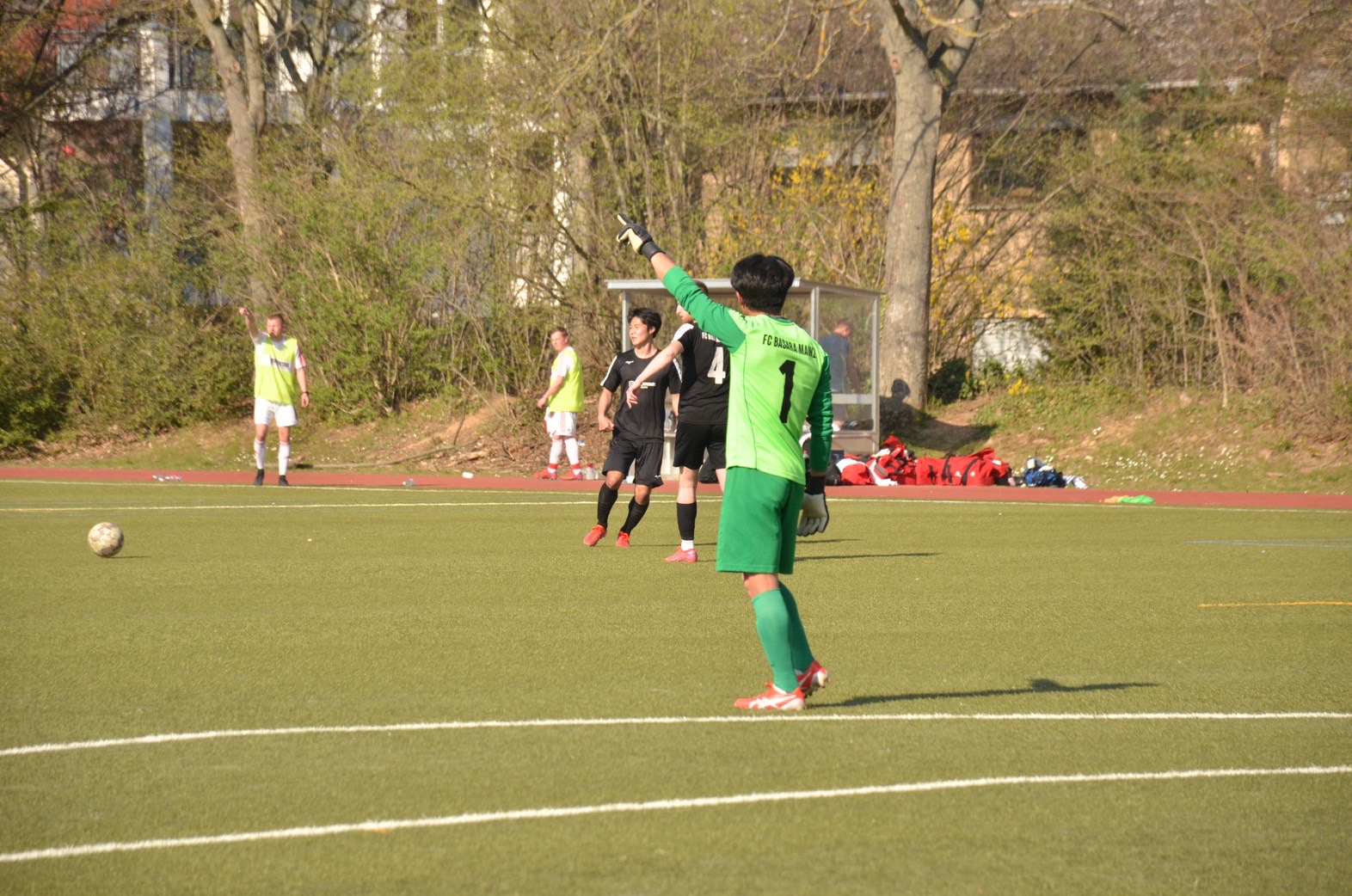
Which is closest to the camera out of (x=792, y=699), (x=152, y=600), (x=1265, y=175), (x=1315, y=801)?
(x=1315, y=801)

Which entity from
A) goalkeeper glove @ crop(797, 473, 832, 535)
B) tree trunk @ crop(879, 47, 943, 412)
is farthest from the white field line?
goalkeeper glove @ crop(797, 473, 832, 535)

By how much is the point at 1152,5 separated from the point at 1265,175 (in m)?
6.92

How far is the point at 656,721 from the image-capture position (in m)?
6.08

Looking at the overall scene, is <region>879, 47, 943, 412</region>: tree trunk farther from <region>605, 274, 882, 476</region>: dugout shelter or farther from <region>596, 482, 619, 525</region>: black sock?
<region>596, 482, 619, 525</region>: black sock

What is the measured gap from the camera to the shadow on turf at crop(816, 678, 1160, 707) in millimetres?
6590

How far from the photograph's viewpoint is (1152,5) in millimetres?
29406

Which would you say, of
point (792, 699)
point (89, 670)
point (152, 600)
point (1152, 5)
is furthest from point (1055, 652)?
point (1152, 5)

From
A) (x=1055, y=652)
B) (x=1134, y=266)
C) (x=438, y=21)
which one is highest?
(x=438, y=21)

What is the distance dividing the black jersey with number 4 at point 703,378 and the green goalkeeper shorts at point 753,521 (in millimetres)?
5817

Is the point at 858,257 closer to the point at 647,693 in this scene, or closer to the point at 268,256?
the point at 268,256

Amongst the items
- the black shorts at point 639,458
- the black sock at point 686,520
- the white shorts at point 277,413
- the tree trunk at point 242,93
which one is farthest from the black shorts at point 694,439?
the tree trunk at point 242,93

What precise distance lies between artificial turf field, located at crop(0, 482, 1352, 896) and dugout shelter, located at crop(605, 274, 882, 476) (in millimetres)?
10907

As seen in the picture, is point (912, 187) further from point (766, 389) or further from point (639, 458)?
point (766, 389)

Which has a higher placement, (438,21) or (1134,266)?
(438,21)
